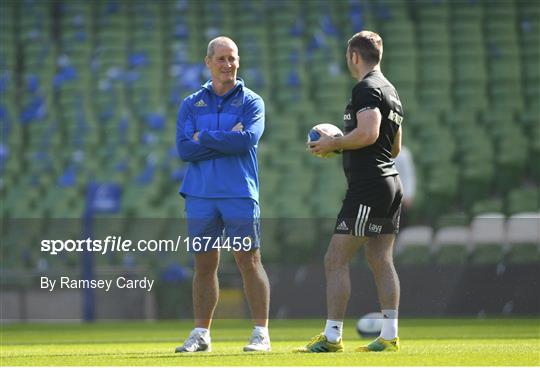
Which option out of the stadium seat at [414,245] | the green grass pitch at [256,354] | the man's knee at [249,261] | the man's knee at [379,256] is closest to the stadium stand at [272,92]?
the stadium seat at [414,245]

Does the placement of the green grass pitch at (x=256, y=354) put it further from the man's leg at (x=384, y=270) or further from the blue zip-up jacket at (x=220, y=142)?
the blue zip-up jacket at (x=220, y=142)

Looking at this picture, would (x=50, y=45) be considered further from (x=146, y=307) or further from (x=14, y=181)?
(x=146, y=307)

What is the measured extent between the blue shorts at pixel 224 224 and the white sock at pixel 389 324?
2.39 ft

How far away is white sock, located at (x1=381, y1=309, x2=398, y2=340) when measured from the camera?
562cm

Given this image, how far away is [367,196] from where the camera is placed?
5645mm

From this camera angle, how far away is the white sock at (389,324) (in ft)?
18.5

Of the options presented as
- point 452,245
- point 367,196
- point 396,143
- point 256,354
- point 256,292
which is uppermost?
point 396,143

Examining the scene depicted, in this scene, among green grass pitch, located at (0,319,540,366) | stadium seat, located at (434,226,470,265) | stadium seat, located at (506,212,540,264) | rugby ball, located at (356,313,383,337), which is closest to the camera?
green grass pitch, located at (0,319,540,366)

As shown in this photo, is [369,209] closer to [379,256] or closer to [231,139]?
[379,256]

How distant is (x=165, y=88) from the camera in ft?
48.5

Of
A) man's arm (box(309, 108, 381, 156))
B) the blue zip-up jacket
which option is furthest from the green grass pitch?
man's arm (box(309, 108, 381, 156))

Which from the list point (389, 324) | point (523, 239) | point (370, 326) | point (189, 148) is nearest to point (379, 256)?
point (389, 324)

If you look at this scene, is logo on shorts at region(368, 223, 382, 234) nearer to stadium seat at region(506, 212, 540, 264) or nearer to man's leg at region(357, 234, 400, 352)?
man's leg at region(357, 234, 400, 352)

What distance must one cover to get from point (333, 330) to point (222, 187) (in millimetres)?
902
